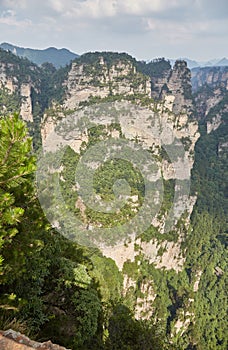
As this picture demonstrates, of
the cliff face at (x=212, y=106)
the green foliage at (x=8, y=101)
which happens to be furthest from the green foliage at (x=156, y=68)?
the green foliage at (x=8, y=101)

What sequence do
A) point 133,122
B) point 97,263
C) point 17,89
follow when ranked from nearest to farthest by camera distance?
point 97,263, point 133,122, point 17,89

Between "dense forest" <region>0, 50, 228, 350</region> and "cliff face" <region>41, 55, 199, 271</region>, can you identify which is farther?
"cliff face" <region>41, 55, 199, 271</region>

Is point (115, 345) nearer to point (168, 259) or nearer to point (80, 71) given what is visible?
point (168, 259)

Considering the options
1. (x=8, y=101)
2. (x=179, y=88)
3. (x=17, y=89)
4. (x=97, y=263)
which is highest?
(x=179, y=88)

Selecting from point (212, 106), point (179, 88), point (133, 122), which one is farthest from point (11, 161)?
point (212, 106)

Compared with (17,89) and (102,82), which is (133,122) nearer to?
(102,82)

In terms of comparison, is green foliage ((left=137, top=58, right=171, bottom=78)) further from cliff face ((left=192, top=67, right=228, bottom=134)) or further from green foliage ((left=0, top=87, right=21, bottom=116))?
green foliage ((left=0, top=87, right=21, bottom=116))

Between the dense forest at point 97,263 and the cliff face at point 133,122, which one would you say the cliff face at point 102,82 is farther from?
the dense forest at point 97,263

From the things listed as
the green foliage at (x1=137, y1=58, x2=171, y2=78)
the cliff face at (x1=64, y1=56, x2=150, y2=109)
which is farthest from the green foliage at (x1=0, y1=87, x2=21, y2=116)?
the green foliage at (x1=137, y1=58, x2=171, y2=78)

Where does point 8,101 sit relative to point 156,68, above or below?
below

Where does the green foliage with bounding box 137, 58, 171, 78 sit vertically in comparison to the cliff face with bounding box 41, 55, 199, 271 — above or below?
above
